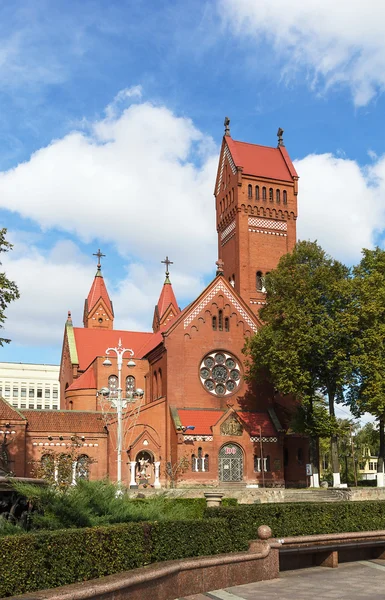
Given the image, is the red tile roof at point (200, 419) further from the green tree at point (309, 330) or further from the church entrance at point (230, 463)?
the green tree at point (309, 330)

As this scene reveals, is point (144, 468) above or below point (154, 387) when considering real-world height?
below

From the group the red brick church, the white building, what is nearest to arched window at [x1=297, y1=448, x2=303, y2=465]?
the red brick church

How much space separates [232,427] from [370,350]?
11253mm

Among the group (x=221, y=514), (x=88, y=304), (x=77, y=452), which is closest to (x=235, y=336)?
(x=77, y=452)

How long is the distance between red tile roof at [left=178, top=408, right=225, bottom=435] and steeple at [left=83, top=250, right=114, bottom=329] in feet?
93.8

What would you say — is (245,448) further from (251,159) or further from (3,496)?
(3,496)

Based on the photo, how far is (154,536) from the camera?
12477mm

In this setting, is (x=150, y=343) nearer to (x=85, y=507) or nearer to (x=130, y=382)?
(x=130, y=382)

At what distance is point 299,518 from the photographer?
16.9 m

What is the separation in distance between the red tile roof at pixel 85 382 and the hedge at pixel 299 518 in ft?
127

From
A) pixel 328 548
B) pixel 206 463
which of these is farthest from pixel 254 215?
pixel 328 548


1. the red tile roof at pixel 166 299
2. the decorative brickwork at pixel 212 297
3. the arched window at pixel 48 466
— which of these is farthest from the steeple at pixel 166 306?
the arched window at pixel 48 466

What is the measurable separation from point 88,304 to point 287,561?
59921 millimetres

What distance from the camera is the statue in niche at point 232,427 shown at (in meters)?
45.5
